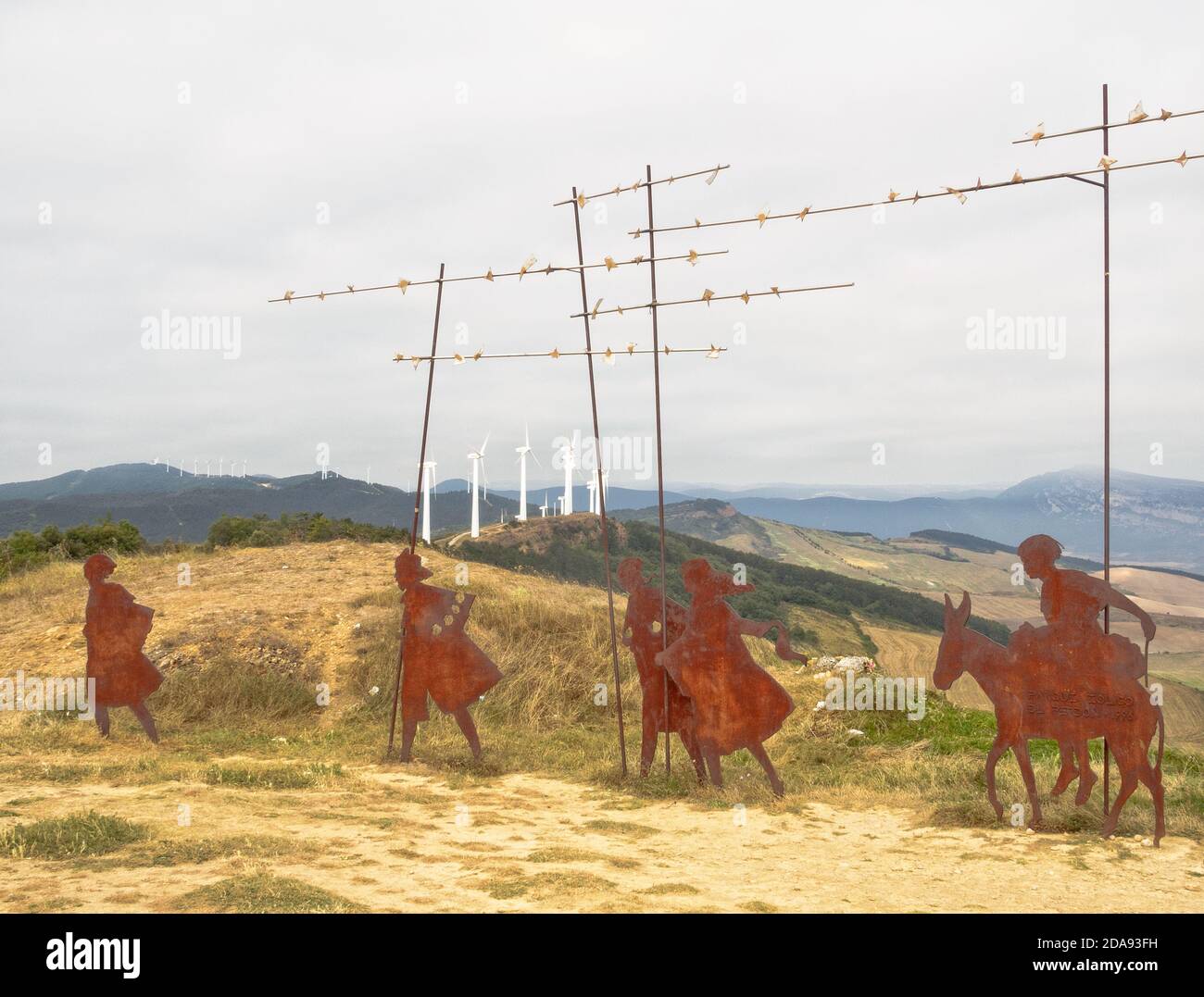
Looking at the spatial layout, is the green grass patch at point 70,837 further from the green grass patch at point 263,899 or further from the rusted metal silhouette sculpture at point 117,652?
the rusted metal silhouette sculpture at point 117,652

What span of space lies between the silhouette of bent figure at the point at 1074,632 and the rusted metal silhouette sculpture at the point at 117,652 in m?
9.28

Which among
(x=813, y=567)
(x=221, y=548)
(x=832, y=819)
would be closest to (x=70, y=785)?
(x=832, y=819)

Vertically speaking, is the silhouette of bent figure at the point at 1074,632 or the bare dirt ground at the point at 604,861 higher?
the silhouette of bent figure at the point at 1074,632

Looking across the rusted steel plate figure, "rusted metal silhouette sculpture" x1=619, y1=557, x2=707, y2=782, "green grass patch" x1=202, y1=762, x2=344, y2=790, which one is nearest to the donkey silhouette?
the rusted steel plate figure

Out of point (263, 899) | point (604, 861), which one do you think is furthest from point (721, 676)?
point (263, 899)

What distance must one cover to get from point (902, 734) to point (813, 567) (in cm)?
3657

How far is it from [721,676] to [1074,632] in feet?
9.89

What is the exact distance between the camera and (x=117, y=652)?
1136 cm

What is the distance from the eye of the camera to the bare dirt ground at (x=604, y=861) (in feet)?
19.9

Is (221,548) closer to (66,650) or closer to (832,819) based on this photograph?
(66,650)

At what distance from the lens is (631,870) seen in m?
6.74

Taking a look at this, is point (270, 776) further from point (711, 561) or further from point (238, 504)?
point (238, 504)

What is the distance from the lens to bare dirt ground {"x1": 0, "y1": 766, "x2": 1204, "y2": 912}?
6.05 meters

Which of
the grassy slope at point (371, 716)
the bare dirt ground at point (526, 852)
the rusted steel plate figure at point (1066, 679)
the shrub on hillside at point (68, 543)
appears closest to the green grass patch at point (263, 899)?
the bare dirt ground at point (526, 852)
